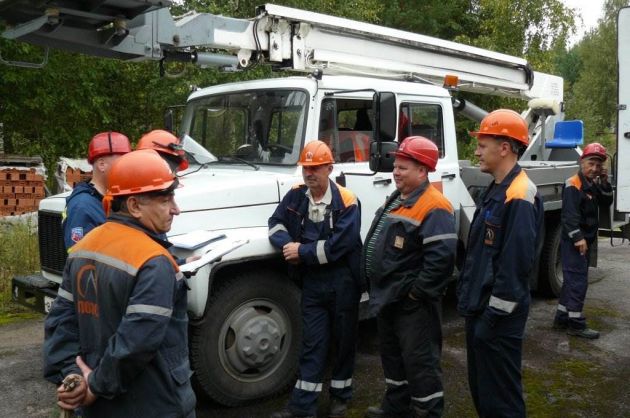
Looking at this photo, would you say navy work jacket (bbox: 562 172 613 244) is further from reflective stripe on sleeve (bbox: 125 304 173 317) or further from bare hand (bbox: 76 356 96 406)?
bare hand (bbox: 76 356 96 406)

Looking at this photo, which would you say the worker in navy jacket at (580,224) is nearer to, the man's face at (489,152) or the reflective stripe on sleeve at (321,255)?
the man's face at (489,152)

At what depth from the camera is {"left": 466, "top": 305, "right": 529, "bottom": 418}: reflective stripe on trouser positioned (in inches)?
129

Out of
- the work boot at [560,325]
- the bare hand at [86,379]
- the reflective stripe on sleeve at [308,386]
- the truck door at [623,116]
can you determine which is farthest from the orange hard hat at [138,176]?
the work boot at [560,325]

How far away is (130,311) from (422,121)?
12.9ft

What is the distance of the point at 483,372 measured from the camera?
3.36m

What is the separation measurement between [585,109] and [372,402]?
3235cm

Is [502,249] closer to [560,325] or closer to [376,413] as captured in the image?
[376,413]

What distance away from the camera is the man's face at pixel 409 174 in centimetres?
382

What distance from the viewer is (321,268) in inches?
163

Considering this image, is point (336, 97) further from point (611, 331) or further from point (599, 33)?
point (599, 33)

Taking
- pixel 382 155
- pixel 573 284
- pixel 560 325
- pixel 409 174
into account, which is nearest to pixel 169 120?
pixel 382 155

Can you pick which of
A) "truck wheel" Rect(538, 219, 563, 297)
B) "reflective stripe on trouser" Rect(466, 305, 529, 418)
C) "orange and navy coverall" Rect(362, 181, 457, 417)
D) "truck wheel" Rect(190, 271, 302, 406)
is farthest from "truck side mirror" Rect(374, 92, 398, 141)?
"truck wheel" Rect(538, 219, 563, 297)

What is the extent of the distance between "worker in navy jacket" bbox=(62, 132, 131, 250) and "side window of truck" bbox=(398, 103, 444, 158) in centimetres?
250

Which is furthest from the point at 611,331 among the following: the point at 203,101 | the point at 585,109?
the point at 585,109
